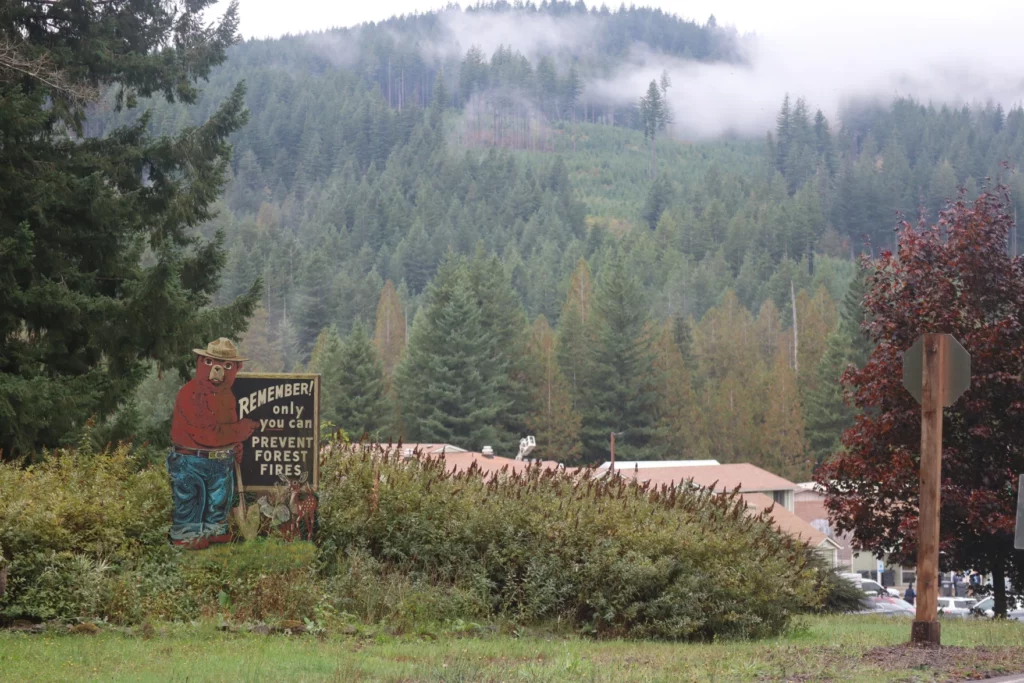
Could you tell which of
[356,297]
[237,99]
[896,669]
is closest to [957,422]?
[896,669]

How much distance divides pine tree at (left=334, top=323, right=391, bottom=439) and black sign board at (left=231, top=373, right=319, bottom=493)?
204 ft

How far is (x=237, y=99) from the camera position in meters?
27.4

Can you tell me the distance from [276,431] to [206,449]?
2.70 ft

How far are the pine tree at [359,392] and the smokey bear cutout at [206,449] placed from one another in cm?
6239

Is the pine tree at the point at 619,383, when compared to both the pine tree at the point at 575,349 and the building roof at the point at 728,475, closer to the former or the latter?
the pine tree at the point at 575,349

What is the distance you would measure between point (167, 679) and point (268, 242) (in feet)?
470

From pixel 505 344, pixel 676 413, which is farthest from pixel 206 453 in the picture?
pixel 676 413

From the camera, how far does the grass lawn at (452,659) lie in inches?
364

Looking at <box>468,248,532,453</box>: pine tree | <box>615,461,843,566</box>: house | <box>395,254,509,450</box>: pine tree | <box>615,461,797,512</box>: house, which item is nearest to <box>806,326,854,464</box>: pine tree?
<box>615,461,843,566</box>: house

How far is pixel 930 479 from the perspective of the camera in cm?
1202

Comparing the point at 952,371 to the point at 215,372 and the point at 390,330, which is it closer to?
the point at 215,372

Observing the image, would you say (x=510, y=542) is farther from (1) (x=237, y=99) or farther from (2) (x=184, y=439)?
(1) (x=237, y=99)

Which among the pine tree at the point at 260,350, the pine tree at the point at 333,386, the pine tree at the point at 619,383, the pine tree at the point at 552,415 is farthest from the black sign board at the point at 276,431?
the pine tree at the point at 260,350

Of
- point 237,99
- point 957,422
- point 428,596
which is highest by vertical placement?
point 237,99
